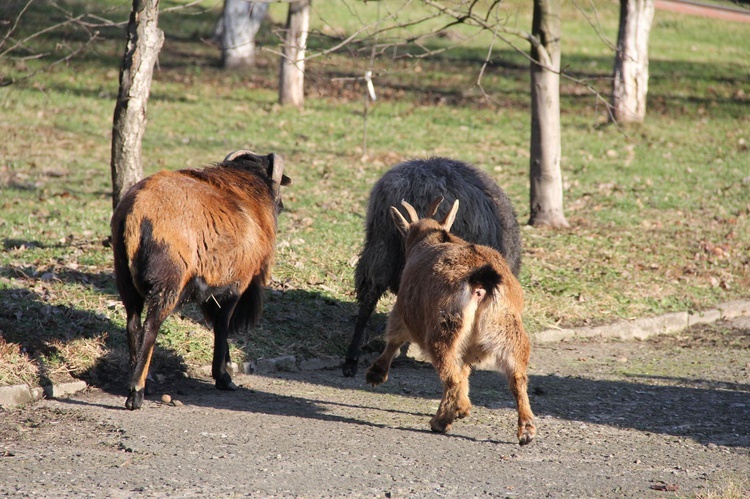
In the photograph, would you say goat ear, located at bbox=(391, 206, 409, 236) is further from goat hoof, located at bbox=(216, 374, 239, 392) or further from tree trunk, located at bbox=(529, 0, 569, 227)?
tree trunk, located at bbox=(529, 0, 569, 227)

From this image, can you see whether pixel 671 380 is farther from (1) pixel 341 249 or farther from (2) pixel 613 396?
(1) pixel 341 249

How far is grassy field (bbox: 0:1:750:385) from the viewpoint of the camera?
789 centimetres

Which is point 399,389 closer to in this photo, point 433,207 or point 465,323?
point 433,207

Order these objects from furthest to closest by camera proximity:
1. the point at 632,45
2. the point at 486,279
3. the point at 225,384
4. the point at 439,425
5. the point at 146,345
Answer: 1. the point at 632,45
2. the point at 225,384
3. the point at 146,345
4. the point at 439,425
5. the point at 486,279

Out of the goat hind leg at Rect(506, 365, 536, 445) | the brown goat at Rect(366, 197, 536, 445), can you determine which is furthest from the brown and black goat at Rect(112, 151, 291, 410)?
the goat hind leg at Rect(506, 365, 536, 445)

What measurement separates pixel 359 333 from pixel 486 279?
7.69 ft

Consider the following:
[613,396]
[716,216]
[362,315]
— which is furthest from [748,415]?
[716,216]

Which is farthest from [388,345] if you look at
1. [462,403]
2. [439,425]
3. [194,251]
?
[194,251]

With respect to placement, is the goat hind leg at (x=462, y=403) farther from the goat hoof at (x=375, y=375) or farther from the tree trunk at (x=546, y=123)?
the tree trunk at (x=546, y=123)

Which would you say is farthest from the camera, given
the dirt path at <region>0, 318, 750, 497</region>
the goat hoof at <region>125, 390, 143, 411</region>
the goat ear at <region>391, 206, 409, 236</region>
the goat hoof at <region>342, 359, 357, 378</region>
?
the goat hoof at <region>342, 359, 357, 378</region>

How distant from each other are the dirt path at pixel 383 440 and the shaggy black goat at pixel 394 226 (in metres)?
0.73

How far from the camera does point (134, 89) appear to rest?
862 cm

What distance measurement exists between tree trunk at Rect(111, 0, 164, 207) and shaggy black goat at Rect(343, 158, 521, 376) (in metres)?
2.65

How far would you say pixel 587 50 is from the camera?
92.5ft
